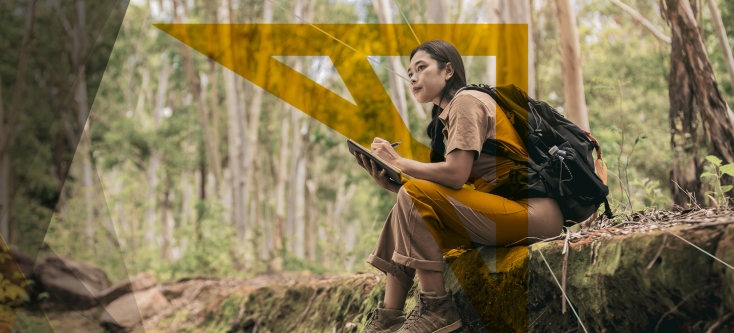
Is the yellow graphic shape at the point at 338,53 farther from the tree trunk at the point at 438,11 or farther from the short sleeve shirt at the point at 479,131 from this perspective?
the short sleeve shirt at the point at 479,131

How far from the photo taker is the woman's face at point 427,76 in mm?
3225

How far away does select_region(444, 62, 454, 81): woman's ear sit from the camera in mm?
3244

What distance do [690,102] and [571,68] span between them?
1.07 metres

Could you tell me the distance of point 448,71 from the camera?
325 centimetres

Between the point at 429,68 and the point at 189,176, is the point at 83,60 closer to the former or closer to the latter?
the point at 189,176

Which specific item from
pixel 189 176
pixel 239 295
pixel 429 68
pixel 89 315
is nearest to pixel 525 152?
pixel 429 68

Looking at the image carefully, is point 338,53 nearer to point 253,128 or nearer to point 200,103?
point 253,128

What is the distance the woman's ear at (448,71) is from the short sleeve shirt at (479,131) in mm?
234

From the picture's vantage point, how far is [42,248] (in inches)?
517

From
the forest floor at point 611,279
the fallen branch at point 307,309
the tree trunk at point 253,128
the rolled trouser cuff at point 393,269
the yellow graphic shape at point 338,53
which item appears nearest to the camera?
the forest floor at point 611,279

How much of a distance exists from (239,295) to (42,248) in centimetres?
829

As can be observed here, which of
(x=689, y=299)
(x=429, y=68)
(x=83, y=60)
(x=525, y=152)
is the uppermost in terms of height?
(x=83, y=60)
